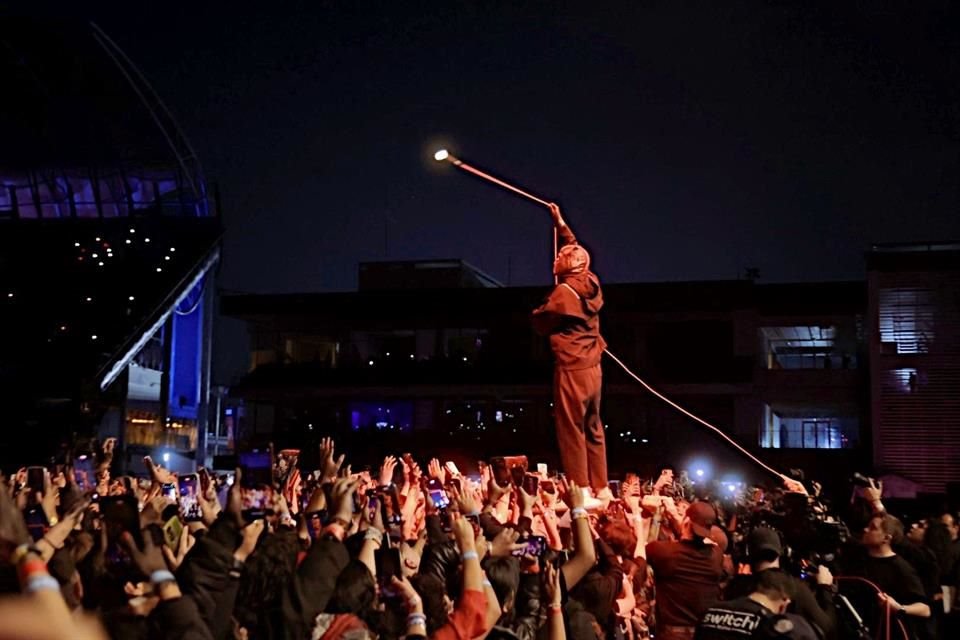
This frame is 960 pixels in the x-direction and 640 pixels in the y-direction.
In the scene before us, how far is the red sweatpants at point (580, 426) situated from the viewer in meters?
10.6

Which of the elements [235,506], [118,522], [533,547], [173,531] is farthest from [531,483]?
[235,506]

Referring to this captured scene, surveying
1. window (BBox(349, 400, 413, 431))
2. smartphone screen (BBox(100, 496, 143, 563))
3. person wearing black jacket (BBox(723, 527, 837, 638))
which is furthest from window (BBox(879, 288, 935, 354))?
smartphone screen (BBox(100, 496, 143, 563))

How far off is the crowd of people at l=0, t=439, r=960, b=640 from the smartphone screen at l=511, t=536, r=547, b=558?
26 mm

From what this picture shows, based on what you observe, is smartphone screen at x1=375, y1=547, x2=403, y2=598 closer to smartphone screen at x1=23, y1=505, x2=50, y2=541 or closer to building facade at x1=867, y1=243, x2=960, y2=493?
smartphone screen at x1=23, y1=505, x2=50, y2=541

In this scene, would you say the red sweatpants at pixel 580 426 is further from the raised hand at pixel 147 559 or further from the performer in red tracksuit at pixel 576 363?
the raised hand at pixel 147 559

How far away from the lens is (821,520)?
8.16m

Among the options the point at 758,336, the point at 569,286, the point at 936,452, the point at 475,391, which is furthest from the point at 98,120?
the point at 569,286

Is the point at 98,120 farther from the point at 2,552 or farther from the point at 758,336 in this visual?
the point at 2,552

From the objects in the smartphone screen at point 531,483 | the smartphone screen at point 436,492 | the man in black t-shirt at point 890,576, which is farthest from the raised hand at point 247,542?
the smartphone screen at point 531,483

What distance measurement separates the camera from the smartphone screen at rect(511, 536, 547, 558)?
6713 mm

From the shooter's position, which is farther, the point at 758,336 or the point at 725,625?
the point at 758,336

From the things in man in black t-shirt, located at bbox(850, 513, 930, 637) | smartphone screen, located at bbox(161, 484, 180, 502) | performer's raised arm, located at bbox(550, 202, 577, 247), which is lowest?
man in black t-shirt, located at bbox(850, 513, 930, 637)

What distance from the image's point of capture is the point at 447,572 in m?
5.45

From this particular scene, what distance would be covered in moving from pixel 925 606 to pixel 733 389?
2673cm
